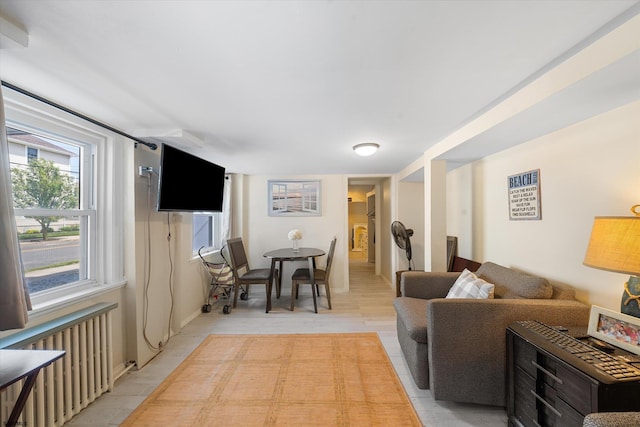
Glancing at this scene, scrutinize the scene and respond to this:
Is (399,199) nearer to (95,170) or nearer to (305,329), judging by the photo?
(305,329)

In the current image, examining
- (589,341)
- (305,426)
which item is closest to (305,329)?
(305,426)

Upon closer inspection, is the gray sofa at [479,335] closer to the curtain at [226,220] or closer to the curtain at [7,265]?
the curtain at [7,265]

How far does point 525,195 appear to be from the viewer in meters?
2.29

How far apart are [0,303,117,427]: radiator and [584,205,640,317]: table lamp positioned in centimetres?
301

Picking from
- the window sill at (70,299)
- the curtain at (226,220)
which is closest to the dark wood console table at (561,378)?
the window sill at (70,299)

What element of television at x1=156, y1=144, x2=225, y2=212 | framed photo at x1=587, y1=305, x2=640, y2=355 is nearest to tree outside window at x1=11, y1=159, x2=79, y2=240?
A: television at x1=156, y1=144, x2=225, y2=212

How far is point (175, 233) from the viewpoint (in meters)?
2.86

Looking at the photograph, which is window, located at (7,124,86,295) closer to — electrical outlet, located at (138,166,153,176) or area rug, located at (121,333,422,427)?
electrical outlet, located at (138,166,153,176)

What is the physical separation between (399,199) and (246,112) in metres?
3.38

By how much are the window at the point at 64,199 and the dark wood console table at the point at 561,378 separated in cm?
299

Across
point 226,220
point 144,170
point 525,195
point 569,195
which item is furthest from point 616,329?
point 226,220

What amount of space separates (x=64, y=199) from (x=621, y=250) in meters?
3.45

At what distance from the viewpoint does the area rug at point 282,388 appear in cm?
166

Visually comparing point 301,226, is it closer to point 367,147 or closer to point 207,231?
point 207,231
